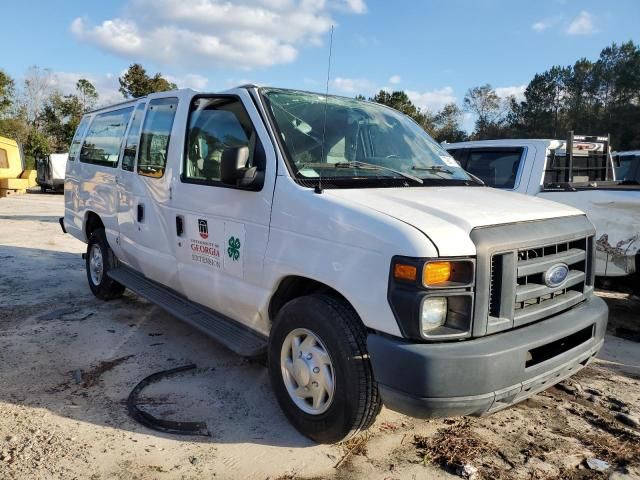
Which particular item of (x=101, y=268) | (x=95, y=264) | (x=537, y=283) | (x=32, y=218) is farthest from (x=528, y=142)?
(x=32, y=218)

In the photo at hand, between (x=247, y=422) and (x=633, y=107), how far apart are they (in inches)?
1804

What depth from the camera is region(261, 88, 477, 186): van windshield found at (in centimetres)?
335

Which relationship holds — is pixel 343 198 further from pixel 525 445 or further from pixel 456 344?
pixel 525 445

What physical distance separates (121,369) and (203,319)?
2.69 feet

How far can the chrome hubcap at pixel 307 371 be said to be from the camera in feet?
9.76

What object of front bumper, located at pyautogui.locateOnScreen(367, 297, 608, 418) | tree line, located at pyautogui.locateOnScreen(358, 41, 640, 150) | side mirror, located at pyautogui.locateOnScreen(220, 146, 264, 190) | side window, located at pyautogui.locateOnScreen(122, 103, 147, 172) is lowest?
front bumper, located at pyautogui.locateOnScreen(367, 297, 608, 418)

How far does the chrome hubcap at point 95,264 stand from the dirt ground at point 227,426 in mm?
1131

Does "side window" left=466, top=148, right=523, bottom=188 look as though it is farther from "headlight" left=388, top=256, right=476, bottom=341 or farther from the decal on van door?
"headlight" left=388, top=256, right=476, bottom=341

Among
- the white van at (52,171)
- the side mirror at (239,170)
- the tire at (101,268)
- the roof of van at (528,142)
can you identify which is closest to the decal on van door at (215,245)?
the side mirror at (239,170)

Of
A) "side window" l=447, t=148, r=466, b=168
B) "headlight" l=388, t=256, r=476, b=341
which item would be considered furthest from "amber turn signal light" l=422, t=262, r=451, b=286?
"side window" l=447, t=148, r=466, b=168

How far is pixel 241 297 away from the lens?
3.60m

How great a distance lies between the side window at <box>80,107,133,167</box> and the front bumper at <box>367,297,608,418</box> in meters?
4.06

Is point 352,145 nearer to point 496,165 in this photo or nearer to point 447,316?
point 447,316

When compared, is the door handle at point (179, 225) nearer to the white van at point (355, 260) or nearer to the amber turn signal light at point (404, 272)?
the white van at point (355, 260)
